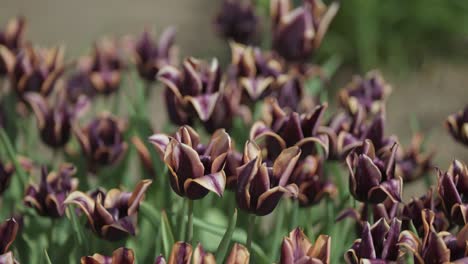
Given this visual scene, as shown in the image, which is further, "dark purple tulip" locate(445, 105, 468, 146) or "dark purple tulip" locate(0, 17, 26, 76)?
"dark purple tulip" locate(0, 17, 26, 76)

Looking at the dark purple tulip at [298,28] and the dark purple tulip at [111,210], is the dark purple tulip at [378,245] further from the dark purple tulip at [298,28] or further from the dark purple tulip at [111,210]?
the dark purple tulip at [298,28]

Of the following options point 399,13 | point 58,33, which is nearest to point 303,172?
point 399,13

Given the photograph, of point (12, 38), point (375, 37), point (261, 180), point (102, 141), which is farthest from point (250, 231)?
point (375, 37)

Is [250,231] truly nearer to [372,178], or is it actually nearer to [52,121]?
[372,178]

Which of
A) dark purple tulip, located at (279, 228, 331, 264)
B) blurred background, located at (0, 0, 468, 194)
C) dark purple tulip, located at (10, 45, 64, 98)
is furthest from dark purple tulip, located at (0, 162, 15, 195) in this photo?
blurred background, located at (0, 0, 468, 194)

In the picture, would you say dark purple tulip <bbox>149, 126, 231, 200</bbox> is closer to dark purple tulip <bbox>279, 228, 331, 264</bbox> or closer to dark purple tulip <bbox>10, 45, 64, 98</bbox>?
dark purple tulip <bbox>279, 228, 331, 264</bbox>

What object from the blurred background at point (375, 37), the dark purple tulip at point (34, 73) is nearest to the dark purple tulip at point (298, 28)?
the dark purple tulip at point (34, 73)
